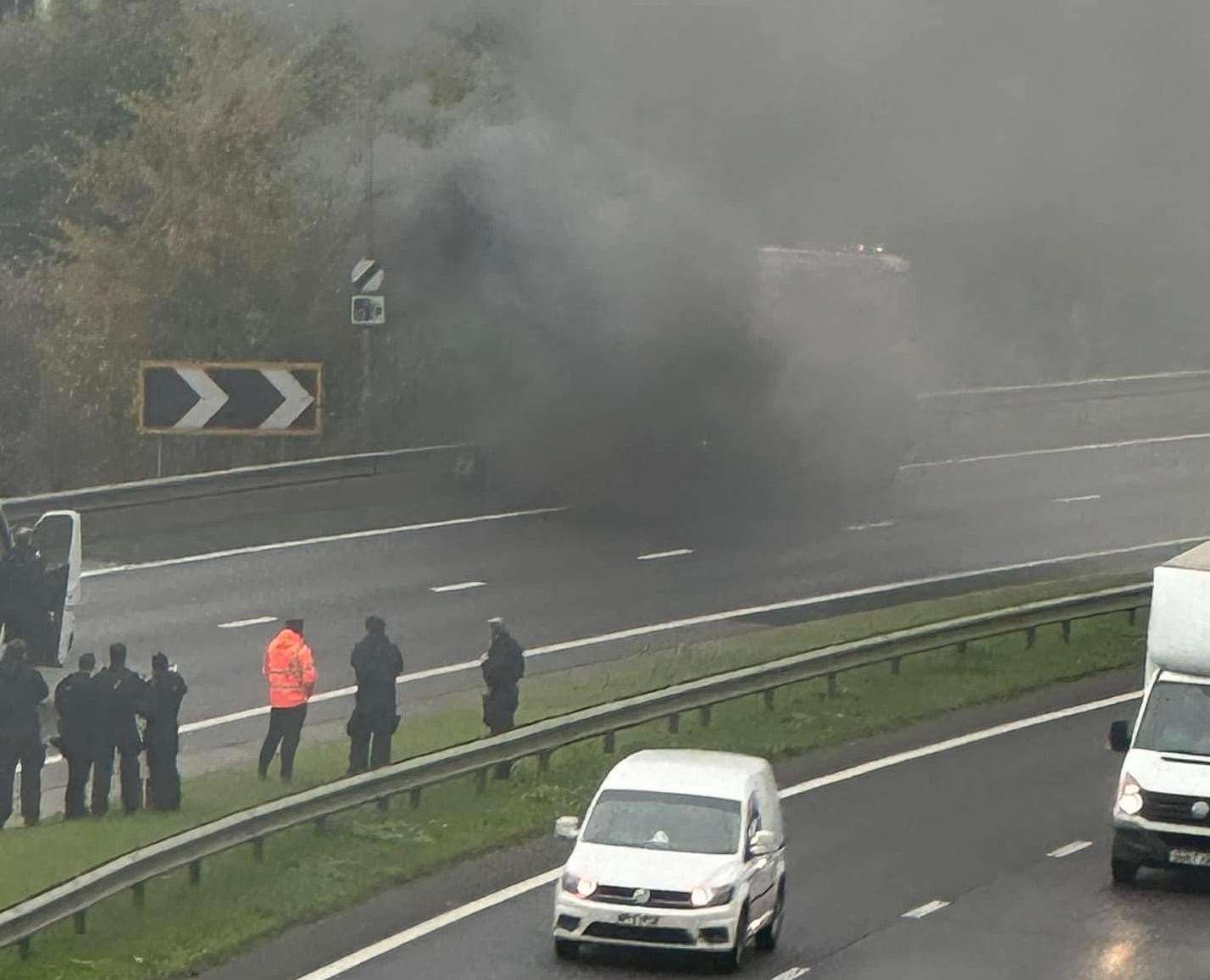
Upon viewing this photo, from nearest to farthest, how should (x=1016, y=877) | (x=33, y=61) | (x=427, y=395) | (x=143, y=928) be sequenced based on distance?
(x=143, y=928) → (x=1016, y=877) → (x=427, y=395) → (x=33, y=61)

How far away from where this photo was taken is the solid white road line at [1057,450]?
129 feet

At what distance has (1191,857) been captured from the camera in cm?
1612

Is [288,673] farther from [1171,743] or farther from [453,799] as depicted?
[1171,743]

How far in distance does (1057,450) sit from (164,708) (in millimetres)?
26715

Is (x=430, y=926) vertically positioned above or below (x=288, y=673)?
below

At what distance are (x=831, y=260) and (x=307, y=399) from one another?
12019 millimetres

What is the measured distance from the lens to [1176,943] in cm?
1498

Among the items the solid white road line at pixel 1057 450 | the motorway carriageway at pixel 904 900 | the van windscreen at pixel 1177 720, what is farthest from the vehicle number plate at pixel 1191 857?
the solid white road line at pixel 1057 450

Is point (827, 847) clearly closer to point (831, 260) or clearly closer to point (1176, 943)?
point (1176, 943)

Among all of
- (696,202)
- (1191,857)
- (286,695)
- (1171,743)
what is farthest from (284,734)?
(696,202)

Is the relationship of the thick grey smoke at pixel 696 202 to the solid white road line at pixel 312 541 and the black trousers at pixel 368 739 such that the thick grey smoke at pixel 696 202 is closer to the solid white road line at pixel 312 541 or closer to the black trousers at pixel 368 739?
the solid white road line at pixel 312 541

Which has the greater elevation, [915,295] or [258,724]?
[915,295]

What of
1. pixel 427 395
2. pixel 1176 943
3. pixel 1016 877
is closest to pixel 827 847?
pixel 1016 877

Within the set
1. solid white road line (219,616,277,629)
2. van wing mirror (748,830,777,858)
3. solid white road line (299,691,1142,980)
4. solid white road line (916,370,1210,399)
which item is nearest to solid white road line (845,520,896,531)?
solid white road line (916,370,1210,399)
